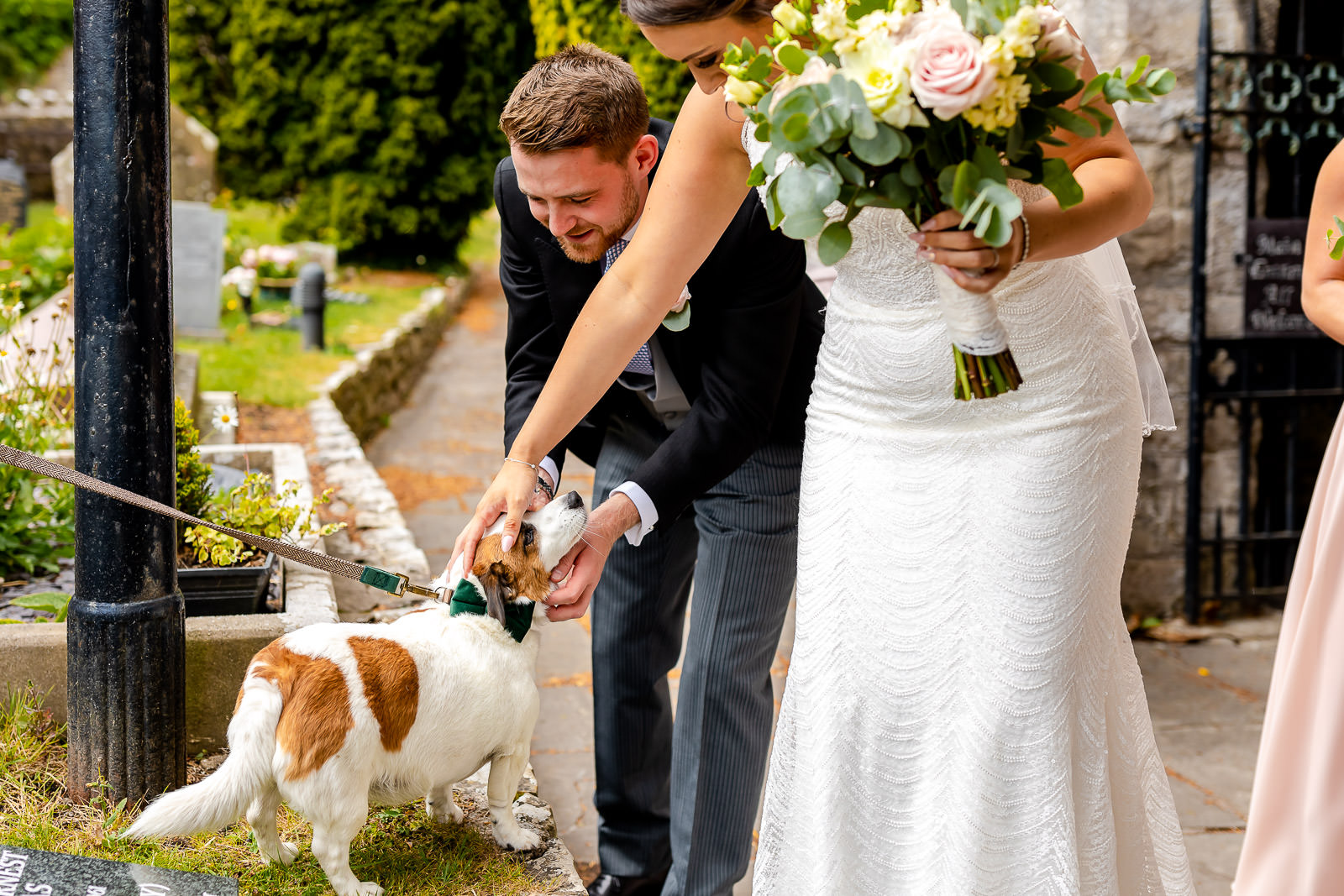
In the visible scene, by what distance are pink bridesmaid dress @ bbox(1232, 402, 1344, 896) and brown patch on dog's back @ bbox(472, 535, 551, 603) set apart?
66.2 inches

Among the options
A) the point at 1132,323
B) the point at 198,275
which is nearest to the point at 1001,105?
the point at 1132,323

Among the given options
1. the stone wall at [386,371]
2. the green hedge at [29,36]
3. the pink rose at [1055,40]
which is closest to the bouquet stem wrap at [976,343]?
the pink rose at [1055,40]

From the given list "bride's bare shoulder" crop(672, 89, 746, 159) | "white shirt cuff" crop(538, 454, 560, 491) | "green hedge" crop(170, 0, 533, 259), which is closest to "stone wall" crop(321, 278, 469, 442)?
"green hedge" crop(170, 0, 533, 259)

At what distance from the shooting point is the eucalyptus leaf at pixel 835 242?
A: 1.60m

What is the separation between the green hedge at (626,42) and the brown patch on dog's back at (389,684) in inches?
180

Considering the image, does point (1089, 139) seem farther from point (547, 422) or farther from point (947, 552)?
point (547, 422)

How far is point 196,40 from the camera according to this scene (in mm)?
17672

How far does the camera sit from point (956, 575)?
183cm

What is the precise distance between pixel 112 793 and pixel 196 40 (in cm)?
1777

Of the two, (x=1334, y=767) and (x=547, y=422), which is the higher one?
(x=547, y=422)

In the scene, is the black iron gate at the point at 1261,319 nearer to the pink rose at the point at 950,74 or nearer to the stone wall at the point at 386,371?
the pink rose at the point at 950,74

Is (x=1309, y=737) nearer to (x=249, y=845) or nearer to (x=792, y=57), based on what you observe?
(x=792, y=57)

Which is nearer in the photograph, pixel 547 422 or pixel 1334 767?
pixel 547 422

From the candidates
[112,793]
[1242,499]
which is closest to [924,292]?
[112,793]
